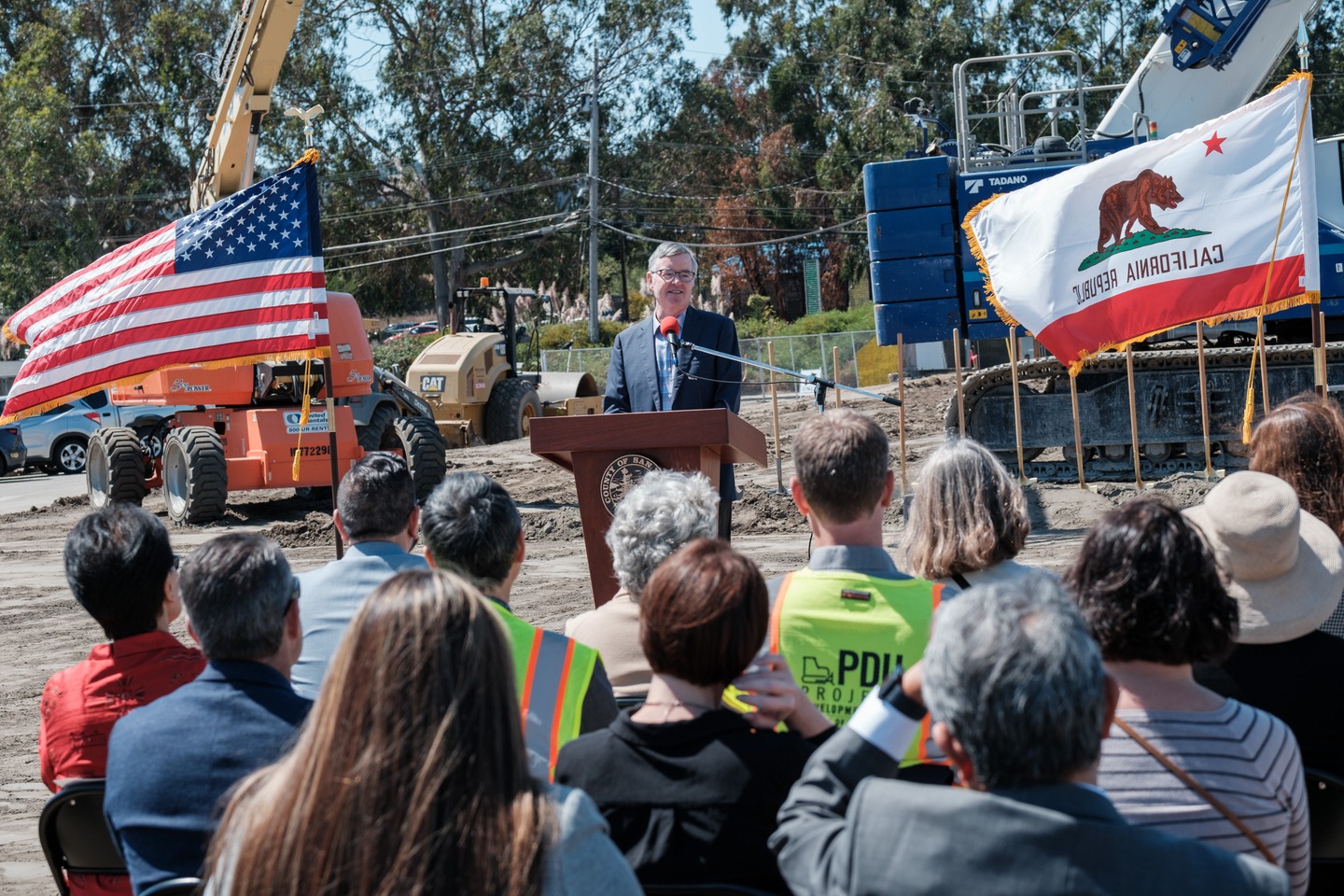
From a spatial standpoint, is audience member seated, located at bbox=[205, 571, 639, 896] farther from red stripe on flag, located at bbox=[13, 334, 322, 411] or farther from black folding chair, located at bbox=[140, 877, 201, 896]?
red stripe on flag, located at bbox=[13, 334, 322, 411]

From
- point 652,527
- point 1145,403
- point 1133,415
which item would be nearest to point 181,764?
point 652,527

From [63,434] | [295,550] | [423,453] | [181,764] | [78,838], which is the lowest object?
[295,550]

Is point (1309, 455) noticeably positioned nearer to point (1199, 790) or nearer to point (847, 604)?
point (847, 604)

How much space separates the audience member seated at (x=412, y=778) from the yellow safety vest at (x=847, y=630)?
1.30m

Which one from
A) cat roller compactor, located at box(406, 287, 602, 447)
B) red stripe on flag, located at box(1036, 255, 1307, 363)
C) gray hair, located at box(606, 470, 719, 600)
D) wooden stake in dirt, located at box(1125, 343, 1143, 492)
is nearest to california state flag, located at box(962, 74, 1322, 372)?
red stripe on flag, located at box(1036, 255, 1307, 363)

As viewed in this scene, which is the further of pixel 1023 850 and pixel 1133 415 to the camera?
pixel 1133 415

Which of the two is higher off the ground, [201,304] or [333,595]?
[201,304]

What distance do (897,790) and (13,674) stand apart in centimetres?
801

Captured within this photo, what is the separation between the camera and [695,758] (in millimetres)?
2471

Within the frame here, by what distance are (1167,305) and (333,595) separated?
5311mm

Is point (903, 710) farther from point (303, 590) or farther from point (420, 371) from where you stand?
point (420, 371)

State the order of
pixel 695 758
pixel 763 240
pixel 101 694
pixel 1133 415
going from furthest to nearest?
pixel 763 240, pixel 1133 415, pixel 101 694, pixel 695 758

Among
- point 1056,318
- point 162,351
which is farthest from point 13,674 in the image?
point 1056,318

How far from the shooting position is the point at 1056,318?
25.7ft
